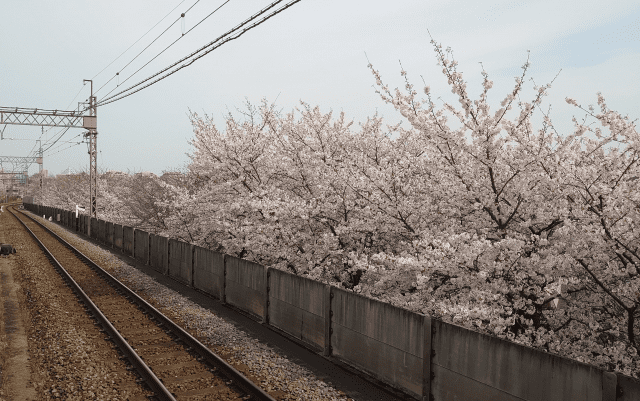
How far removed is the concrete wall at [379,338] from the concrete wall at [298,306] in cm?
52

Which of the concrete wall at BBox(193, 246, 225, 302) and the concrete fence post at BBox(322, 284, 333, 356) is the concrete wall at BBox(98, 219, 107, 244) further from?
the concrete fence post at BBox(322, 284, 333, 356)

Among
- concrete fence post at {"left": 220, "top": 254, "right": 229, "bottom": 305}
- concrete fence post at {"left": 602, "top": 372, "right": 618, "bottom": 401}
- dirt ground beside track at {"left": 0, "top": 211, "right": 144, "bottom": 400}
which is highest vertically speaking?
concrete fence post at {"left": 602, "top": 372, "right": 618, "bottom": 401}

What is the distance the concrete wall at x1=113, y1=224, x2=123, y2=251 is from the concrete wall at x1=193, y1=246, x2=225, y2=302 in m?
14.0

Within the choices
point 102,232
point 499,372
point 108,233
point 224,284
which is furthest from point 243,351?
point 102,232

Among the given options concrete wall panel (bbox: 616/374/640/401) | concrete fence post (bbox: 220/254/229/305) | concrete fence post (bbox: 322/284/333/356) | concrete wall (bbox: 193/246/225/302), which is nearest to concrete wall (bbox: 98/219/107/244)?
concrete wall (bbox: 193/246/225/302)

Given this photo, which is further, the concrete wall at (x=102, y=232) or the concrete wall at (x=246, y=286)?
the concrete wall at (x=102, y=232)

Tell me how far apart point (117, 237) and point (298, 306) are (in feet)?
74.6

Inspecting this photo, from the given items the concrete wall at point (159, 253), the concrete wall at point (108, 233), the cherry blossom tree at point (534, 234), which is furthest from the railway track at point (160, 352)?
the concrete wall at point (108, 233)

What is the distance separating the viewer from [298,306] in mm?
11430

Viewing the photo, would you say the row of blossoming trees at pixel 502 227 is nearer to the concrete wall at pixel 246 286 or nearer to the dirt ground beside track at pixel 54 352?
the concrete wall at pixel 246 286

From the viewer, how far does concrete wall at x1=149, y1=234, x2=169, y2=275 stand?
20669 millimetres

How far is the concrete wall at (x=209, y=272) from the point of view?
51.0 feet

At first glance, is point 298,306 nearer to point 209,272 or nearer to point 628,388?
point 209,272

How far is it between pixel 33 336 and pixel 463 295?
10814mm
